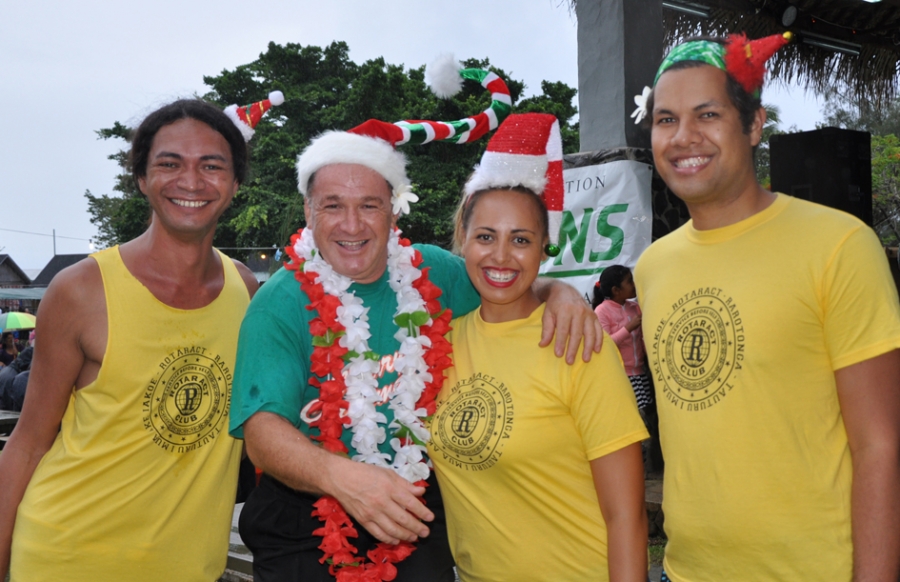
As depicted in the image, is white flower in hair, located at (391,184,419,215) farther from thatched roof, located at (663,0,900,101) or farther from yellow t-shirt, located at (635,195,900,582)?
thatched roof, located at (663,0,900,101)

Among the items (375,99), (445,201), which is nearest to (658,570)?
(445,201)

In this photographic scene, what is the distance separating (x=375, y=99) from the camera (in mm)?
20797

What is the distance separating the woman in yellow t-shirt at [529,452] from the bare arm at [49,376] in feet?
3.89

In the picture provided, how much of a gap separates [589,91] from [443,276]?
382cm

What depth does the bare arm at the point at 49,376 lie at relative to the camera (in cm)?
228

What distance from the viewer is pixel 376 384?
7.63ft

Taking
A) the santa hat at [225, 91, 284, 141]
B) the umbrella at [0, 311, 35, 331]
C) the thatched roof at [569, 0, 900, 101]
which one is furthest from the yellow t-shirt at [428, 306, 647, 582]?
the umbrella at [0, 311, 35, 331]

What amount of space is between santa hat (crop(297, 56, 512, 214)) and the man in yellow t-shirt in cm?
97

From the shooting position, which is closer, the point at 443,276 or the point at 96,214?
the point at 443,276

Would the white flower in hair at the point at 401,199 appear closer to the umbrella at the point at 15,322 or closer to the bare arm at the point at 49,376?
the bare arm at the point at 49,376

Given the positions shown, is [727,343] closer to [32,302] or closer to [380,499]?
[380,499]

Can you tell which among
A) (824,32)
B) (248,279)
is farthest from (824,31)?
(248,279)

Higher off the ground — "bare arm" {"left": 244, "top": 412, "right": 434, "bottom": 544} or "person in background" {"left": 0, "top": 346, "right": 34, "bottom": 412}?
"bare arm" {"left": 244, "top": 412, "right": 434, "bottom": 544}

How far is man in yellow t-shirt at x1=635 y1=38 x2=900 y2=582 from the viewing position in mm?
1782
